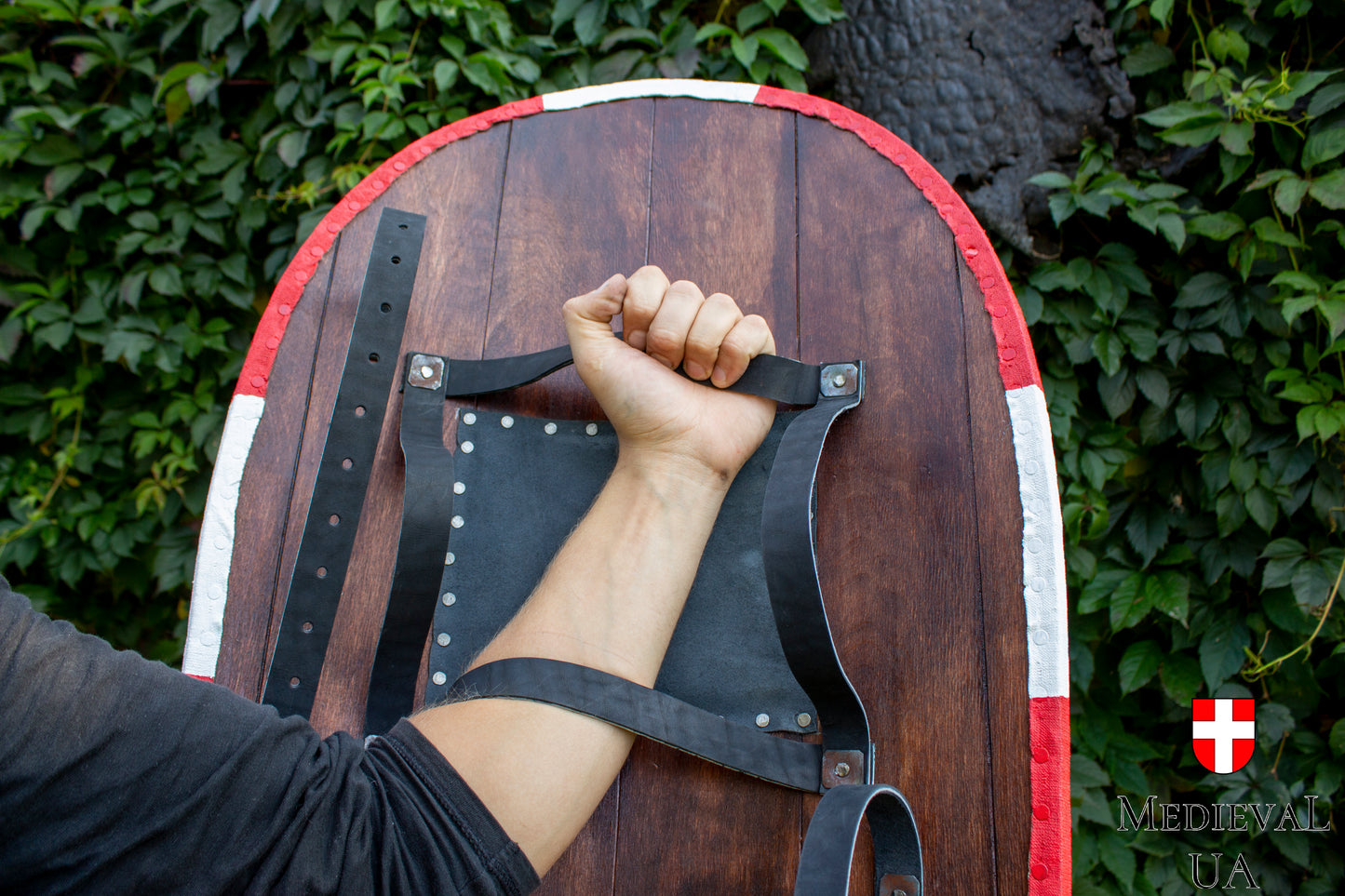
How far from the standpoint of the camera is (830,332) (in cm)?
116

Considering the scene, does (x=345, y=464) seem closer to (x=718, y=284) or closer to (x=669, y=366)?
(x=669, y=366)

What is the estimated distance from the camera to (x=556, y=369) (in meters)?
1.14

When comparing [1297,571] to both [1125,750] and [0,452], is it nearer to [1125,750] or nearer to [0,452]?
[1125,750]

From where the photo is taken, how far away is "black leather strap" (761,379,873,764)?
37.7 inches

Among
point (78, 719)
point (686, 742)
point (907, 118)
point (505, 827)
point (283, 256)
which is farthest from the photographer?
point (283, 256)

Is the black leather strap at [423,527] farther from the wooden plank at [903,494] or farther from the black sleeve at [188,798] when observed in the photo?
the black sleeve at [188,798]

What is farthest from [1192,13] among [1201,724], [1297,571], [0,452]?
[0,452]

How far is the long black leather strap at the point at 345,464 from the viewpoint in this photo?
1062 mm

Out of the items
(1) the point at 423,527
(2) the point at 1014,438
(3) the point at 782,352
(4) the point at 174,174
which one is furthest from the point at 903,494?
(4) the point at 174,174

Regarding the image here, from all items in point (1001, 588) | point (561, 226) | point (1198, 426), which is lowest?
point (1001, 588)

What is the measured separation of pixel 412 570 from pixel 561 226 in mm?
565

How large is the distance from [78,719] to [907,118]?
160cm

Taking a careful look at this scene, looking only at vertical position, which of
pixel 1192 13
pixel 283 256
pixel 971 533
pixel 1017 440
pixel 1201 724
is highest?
pixel 1192 13

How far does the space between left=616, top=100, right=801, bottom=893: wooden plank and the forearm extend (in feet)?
0.39
